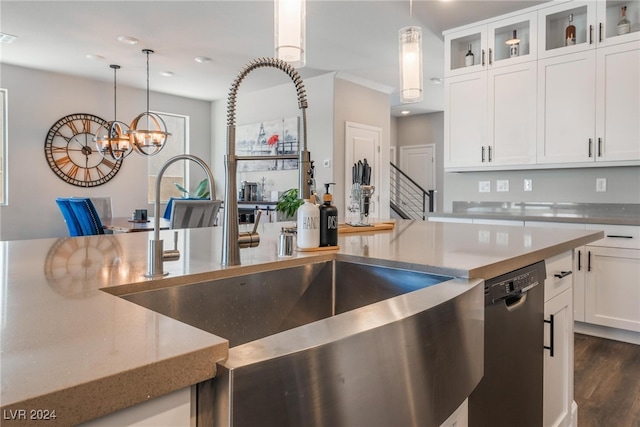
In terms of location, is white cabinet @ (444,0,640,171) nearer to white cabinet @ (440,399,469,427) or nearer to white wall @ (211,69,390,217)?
white wall @ (211,69,390,217)

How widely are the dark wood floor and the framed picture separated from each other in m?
4.10

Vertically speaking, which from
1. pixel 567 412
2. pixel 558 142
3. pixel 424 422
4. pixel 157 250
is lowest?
pixel 567 412

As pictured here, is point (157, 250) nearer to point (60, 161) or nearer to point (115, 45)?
Answer: point (115, 45)

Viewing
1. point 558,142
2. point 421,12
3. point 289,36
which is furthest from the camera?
point 421,12

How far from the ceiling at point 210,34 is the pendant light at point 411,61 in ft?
5.31

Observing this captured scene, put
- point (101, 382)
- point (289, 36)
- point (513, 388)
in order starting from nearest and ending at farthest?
point (101, 382)
point (513, 388)
point (289, 36)

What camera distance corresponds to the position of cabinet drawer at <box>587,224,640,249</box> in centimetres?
294

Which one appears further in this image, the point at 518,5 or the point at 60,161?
the point at 60,161

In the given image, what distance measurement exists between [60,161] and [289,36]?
5354mm

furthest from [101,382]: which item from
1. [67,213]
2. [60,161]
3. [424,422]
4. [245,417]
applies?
[60,161]

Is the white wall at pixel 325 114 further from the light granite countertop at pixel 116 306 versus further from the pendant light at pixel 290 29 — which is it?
the light granite countertop at pixel 116 306

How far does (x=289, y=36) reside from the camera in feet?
5.27

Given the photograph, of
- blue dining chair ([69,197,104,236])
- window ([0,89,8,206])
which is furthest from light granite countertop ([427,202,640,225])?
window ([0,89,8,206])

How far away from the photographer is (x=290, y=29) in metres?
1.61
